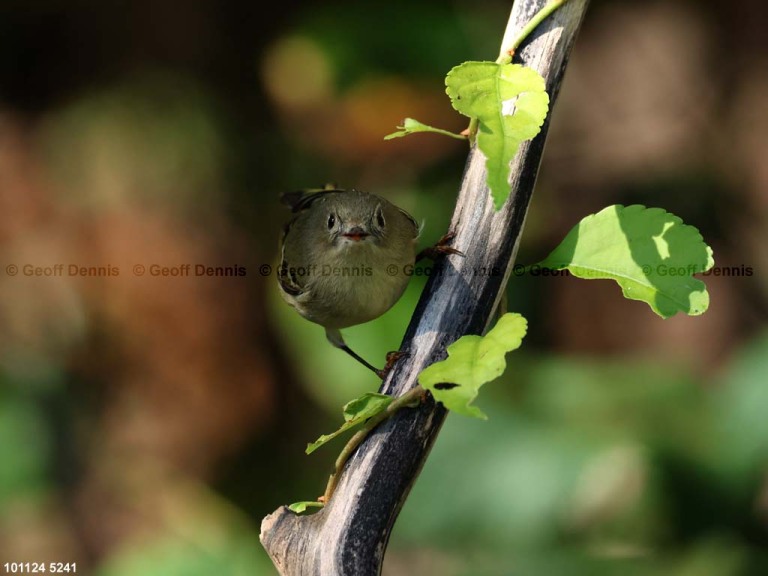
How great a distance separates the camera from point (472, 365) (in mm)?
1530

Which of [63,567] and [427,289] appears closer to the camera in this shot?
[427,289]

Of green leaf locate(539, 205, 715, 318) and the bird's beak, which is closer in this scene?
green leaf locate(539, 205, 715, 318)

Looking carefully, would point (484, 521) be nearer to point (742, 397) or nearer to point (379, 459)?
point (742, 397)

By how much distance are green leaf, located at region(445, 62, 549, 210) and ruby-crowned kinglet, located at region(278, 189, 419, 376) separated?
4.13 feet

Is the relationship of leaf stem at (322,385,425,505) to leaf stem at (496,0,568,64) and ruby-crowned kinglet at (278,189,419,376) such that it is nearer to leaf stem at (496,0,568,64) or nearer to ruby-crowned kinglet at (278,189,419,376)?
leaf stem at (496,0,568,64)

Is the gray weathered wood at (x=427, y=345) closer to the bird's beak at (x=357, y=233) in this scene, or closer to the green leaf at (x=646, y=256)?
the green leaf at (x=646, y=256)

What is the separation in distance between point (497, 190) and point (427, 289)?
58 cm

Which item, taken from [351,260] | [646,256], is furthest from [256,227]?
[646,256]

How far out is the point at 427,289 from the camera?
1938 mm

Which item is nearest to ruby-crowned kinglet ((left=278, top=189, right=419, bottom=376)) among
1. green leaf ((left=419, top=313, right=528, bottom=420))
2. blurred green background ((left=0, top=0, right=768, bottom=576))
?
blurred green background ((left=0, top=0, right=768, bottom=576))

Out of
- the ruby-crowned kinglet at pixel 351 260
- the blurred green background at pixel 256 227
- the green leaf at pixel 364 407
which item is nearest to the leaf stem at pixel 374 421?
the green leaf at pixel 364 407

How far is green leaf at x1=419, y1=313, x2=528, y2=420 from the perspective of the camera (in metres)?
1.46

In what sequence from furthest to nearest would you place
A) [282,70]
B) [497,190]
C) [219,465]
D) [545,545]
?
[219,465] → [282,70] → [545,545] → [497,190]

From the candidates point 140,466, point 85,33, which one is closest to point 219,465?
point 140,466
